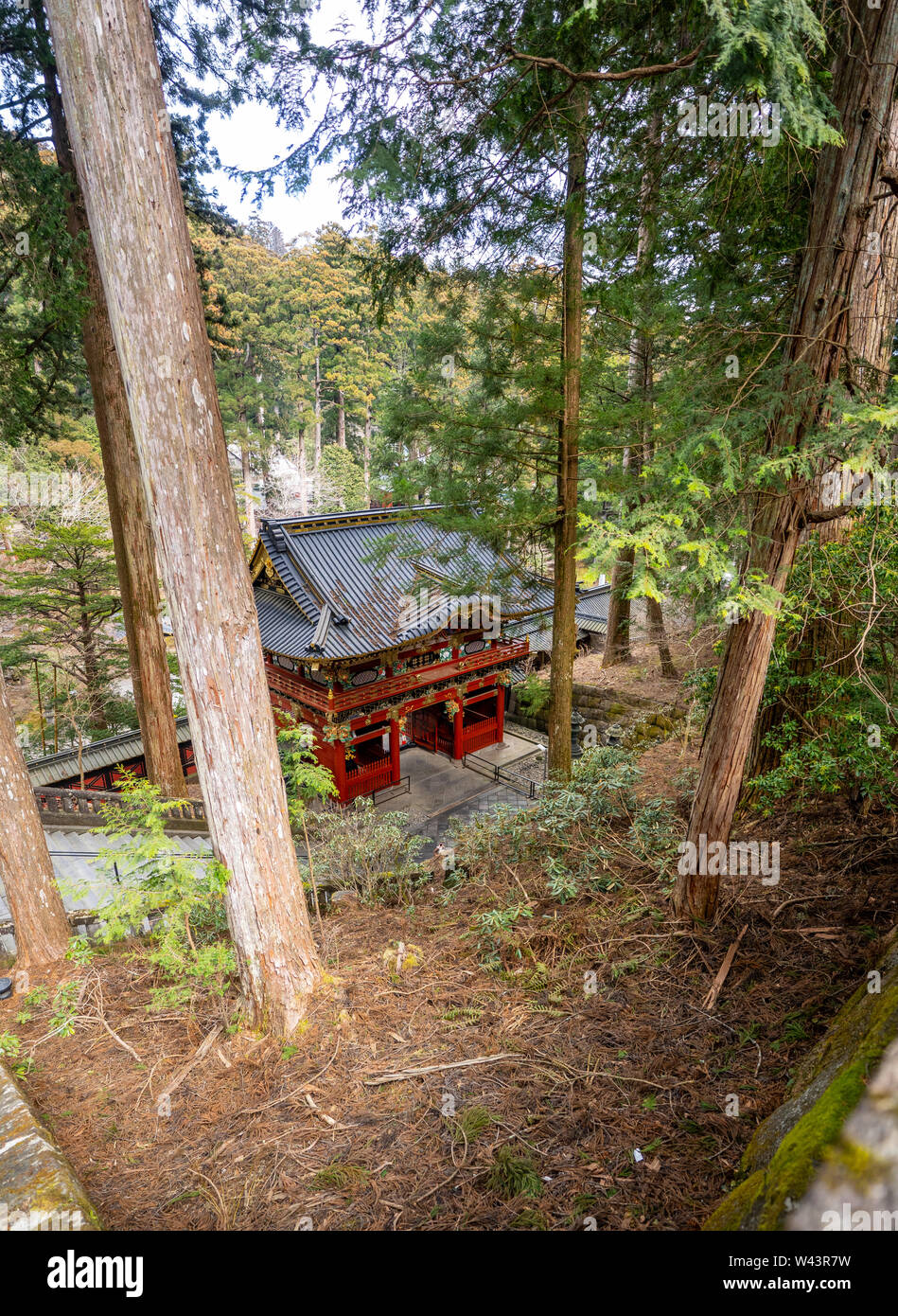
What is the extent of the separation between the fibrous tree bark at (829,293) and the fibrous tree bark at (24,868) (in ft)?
17.1

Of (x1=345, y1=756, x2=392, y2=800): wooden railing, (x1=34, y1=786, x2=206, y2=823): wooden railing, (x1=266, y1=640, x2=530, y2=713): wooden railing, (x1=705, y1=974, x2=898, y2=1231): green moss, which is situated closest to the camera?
(x1=705, y1=974, x2=898, y2=1231): green moss

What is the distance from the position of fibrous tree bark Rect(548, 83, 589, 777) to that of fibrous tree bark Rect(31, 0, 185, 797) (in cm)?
484

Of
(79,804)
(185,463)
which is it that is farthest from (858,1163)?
(79,804)

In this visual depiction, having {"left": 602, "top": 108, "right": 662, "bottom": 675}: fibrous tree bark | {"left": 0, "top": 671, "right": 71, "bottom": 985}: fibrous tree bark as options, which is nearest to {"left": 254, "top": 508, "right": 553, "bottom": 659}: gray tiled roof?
{"left": 602, "top": 108, "right": 662, "bottom": 675}: fibrous tree bark

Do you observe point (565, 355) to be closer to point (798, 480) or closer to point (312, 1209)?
point (798, 480)

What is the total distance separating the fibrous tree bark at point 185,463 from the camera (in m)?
2.83

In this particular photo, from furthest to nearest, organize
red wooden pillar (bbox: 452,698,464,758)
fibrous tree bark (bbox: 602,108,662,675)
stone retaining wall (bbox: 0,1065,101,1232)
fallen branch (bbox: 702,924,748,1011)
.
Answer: red wooden pillar (bbox: 452,698,464,758) < fibrous tree bark (bbox: 602,108,662,675) < fallen branch (bbox: 702,924,748,1011) < stone retaining wall (bbox: 0,1065,101,1232)

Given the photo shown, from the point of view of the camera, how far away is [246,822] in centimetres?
341

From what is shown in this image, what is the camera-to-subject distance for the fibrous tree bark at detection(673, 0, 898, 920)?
306 cm

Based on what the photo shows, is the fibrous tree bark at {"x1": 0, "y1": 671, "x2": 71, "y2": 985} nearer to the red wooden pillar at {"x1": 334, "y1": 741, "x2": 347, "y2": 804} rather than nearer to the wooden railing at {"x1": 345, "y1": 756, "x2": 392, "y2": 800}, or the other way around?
the red wooden pillar at {"x1": 334, "y1": 741, "x2": 347, "y2": 804}

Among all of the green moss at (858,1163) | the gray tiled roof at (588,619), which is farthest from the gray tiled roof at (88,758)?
the green moss at (858,1163)

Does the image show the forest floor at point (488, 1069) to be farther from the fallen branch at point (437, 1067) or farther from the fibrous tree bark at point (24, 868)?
the fibrous tree bark at point (24, 868)

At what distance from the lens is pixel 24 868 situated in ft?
15.8

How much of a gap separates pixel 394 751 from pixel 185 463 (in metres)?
10.6
